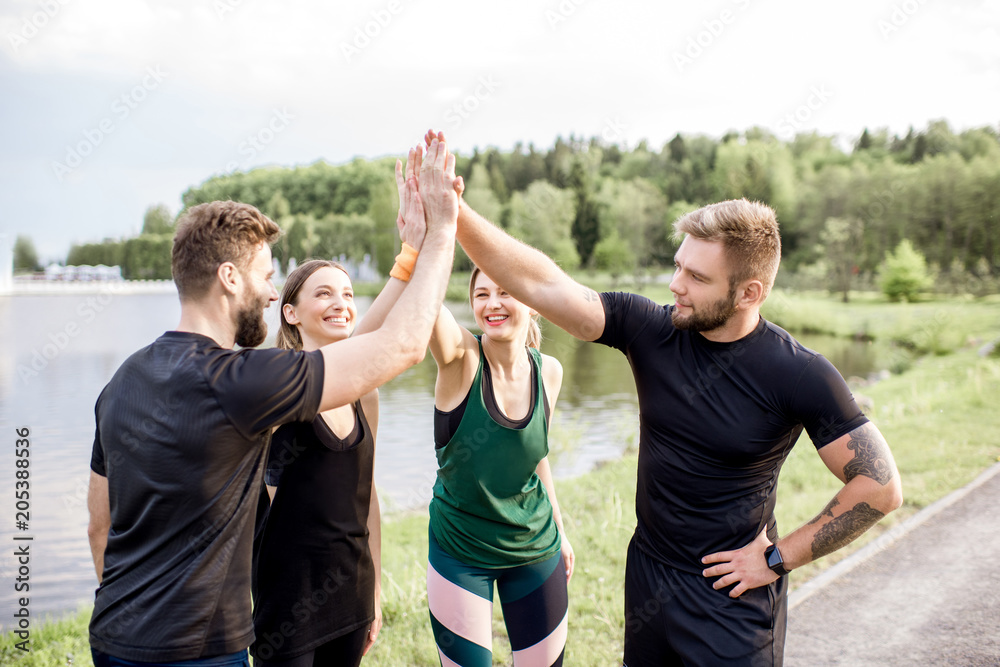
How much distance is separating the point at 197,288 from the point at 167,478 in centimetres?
57

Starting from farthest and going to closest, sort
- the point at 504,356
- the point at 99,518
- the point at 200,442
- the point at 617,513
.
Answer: the point at 617,513 < the point at 504,356 < the point at 99,518 < the point at 200,442

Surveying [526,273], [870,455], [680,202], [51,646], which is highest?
[680,202]

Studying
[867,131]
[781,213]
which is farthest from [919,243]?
[867,131]

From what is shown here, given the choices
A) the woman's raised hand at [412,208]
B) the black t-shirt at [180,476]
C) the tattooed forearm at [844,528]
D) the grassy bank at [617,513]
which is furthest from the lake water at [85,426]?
the tattooed forearm at [844,528]

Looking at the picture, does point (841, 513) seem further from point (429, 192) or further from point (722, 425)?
point (429, 192)

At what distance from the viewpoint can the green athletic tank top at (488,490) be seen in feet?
9.59

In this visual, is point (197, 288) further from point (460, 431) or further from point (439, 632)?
point (439, 632)

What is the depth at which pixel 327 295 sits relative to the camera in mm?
2957

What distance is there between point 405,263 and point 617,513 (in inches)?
203

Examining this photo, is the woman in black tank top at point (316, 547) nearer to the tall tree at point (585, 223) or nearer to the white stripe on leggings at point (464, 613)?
the white stripe on leggings at point (464, 613)

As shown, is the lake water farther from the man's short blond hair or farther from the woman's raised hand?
the man's short blond hair

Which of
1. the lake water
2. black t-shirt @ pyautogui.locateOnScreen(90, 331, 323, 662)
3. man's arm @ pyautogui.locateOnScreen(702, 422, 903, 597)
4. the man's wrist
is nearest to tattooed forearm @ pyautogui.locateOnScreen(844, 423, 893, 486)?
man's arm @ pyautogui.locateOnScreen(702, 422, 903, 597)

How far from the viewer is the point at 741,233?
2439 millimetres

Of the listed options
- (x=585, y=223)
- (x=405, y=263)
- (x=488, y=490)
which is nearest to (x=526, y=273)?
(x=405, y=263)
